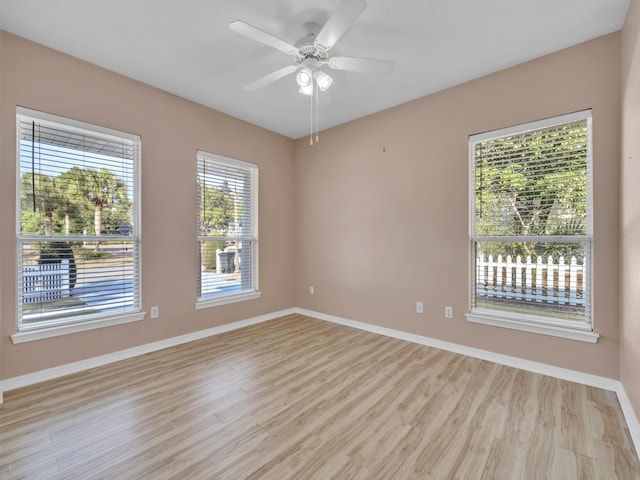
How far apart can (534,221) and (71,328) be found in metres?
4.30

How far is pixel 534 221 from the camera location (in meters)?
2.76

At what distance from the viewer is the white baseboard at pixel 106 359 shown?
95.1 inches

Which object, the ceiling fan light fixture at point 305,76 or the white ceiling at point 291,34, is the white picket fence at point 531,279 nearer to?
the white ceiling at point 291,34

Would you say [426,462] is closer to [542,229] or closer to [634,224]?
[634,224]

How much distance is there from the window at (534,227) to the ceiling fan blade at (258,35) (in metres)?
2.09

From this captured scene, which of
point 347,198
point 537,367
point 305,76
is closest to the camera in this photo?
point 305,76

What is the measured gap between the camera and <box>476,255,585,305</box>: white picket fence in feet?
8.54

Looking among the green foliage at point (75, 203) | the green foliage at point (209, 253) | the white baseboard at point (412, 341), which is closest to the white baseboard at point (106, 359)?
the white baseboard at point (412, 341)

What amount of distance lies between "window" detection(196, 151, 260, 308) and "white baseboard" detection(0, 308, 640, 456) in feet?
1.55

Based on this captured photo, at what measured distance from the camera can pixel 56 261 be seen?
2.65m

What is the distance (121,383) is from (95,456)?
0.91m

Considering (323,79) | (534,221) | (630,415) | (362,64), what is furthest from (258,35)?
(630,415)

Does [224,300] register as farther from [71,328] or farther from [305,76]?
[305,76]

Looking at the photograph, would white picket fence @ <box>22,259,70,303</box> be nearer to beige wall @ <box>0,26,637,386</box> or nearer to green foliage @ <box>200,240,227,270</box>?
beige wall @ <box>0,26,637,386</box>
